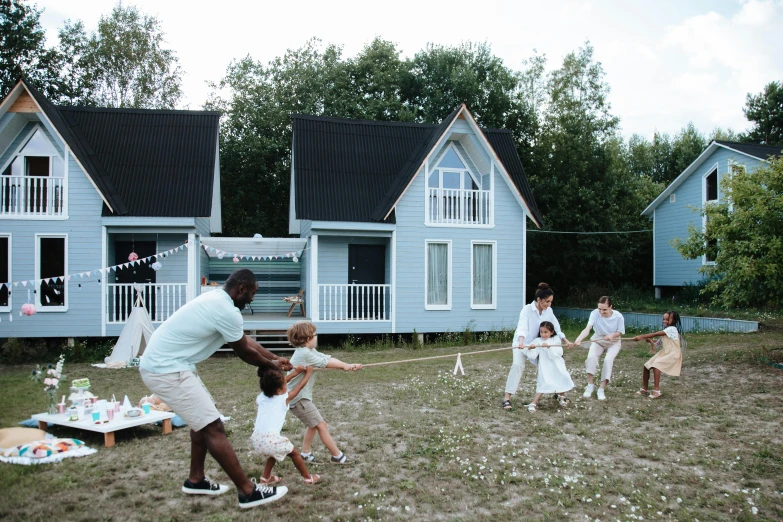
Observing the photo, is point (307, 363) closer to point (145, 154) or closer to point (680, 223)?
point (145, 154)

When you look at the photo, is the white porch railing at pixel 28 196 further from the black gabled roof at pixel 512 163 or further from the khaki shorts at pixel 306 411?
the khaki shorts at pixel 306 411

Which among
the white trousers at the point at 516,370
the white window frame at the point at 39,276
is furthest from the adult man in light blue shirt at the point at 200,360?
the white window frame at the point at 39,276

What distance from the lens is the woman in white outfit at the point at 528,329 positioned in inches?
383

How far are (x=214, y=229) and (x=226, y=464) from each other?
63.7ft

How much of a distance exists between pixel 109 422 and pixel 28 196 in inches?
486

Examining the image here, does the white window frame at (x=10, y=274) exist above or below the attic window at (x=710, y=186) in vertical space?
below

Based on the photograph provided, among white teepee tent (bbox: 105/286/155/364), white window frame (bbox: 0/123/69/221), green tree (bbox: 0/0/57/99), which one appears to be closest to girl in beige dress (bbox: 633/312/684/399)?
white teepee tent (bbox: 105/286/155/364)

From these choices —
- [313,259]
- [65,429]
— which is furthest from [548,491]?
[313,259]

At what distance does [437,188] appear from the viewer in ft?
65.5

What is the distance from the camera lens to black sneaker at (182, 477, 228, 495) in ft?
18.9

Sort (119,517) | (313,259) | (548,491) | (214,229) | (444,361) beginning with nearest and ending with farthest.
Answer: (119,517), (548,491), (444,361), (313,259), (214,229)

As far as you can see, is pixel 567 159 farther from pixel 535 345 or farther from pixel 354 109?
pixel 535 345

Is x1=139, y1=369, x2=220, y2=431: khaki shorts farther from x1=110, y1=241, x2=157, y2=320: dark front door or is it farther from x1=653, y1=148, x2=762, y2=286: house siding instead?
x1=653, y1=148, x2=762, y2=286: house siding

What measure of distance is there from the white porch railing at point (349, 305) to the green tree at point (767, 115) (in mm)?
33183
